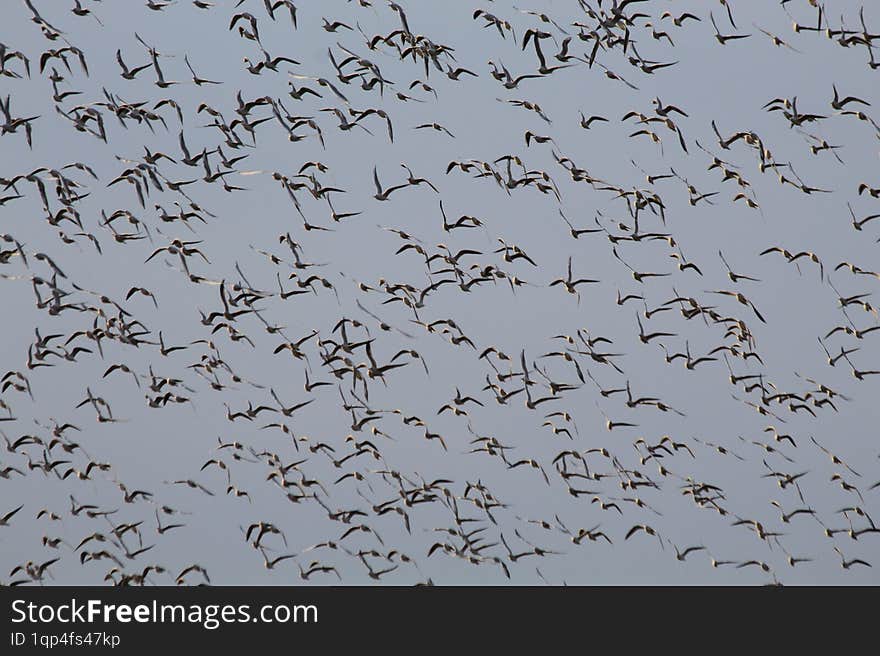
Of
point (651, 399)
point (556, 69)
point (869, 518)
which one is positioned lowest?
point (869, 518)

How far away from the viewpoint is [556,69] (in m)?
51.9

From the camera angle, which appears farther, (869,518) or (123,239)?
(869,518)

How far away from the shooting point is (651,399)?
202 feet
